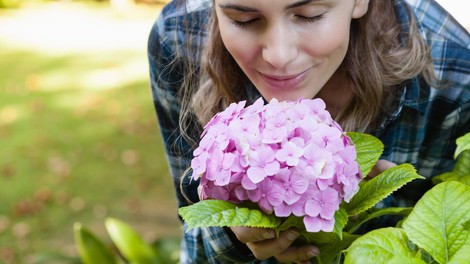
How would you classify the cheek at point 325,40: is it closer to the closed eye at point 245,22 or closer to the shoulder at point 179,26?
the closed eye at point 245,22

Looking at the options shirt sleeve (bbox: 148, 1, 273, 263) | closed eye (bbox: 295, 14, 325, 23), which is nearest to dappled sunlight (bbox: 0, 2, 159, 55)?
shirt sleeve (bbox: 148, 1, 273, 263)

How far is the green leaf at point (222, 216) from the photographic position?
1237 millimetres

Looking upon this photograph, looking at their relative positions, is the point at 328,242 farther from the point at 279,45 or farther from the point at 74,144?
the point at 74,144

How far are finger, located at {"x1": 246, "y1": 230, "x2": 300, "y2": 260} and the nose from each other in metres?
0.37

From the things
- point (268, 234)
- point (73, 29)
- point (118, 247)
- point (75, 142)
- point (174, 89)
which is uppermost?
point (268, 234)

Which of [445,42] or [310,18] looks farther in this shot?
[445,42]

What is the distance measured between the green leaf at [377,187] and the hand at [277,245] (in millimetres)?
116

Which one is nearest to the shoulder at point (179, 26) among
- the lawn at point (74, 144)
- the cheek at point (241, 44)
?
the cheek at point (241, 44)

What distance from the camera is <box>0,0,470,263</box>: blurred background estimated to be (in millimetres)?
5000

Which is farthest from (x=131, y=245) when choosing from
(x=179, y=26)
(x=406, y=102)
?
(x=406, y=102)

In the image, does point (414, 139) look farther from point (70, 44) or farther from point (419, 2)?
point (70, 44)

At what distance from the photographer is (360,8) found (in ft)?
6.04

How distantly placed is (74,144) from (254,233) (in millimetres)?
4919

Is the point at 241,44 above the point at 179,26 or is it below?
above
